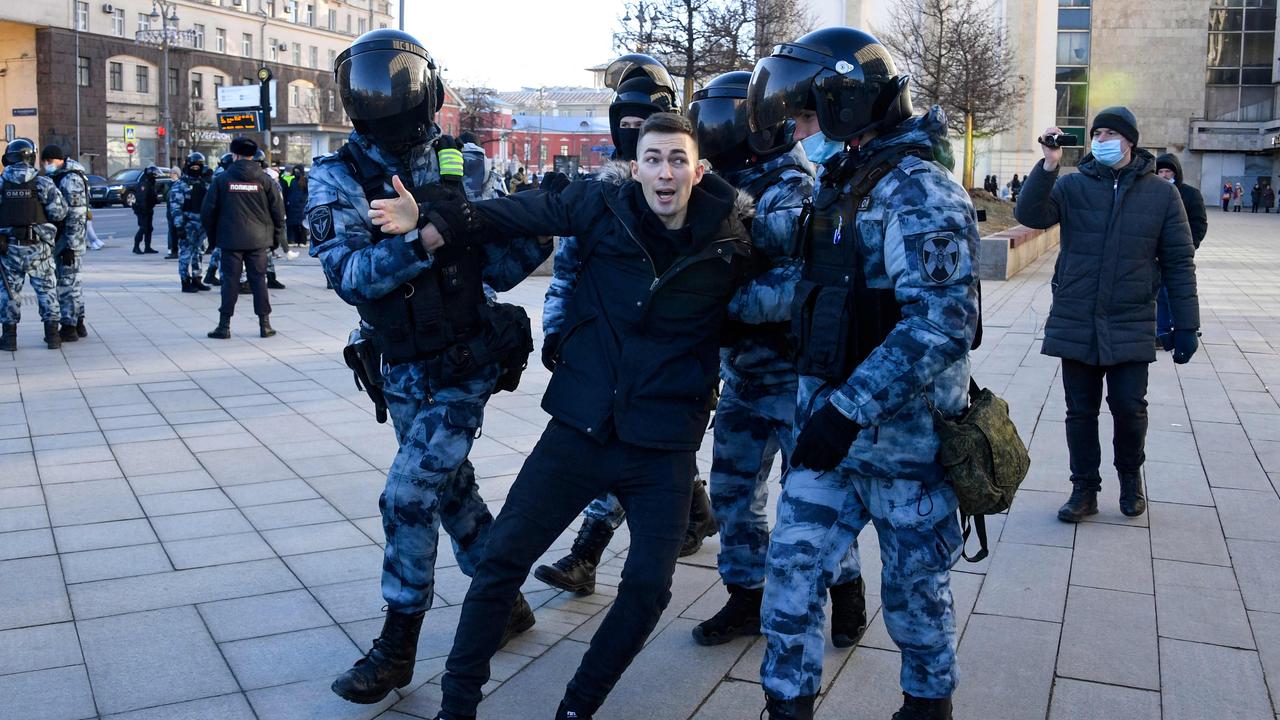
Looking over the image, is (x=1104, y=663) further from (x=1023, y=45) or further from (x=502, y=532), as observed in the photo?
(x=1023, y=45)

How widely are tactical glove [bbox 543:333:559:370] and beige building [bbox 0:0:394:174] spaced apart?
43.7 m

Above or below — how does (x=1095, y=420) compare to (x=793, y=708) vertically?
above

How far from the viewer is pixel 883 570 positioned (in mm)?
3203

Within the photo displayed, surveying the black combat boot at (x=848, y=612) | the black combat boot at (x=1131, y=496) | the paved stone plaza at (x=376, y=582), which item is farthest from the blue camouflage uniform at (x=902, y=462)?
the black combat boot at (x=1131, y=496)

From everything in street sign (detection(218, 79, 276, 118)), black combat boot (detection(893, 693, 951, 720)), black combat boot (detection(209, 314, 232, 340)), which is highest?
street sign (detection(218, 79, 276, 118))

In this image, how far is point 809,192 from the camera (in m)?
3.97

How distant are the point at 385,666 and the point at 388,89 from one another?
183 cm

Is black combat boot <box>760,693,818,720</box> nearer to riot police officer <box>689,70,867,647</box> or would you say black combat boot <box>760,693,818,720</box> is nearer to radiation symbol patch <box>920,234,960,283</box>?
riot police officer <box>689,70,867,647</box>

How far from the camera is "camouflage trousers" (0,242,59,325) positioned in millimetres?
10750

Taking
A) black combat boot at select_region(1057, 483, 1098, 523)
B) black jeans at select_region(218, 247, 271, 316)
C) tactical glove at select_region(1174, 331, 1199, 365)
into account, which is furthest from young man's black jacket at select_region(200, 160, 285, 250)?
tactical glove at select_region(1174, 331, 1199, 365)

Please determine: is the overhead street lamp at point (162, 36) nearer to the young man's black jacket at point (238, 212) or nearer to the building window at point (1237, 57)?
the young man's black jacket at point (238, 212)

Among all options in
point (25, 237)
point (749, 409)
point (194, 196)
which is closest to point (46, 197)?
point (25, 237)

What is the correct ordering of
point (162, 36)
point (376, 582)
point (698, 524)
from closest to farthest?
point (376, 582) → point (698, 524) → point (162, 36)

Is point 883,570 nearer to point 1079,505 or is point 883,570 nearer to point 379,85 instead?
point 379,85
